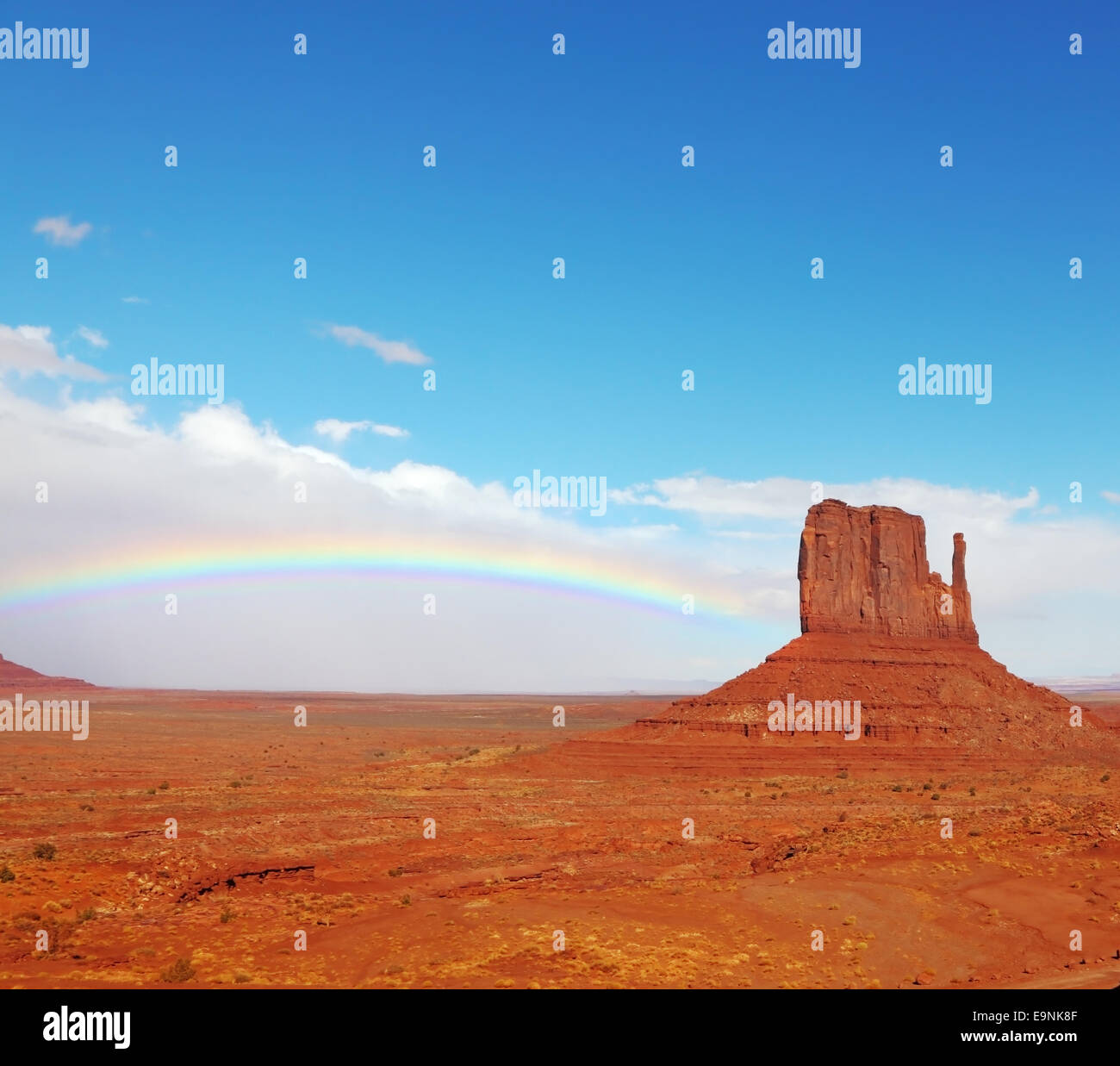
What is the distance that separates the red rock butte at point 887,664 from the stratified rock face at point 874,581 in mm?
104

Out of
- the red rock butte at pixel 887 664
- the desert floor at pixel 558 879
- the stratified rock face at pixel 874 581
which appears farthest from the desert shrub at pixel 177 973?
the stratified rock face at pixel 874 581

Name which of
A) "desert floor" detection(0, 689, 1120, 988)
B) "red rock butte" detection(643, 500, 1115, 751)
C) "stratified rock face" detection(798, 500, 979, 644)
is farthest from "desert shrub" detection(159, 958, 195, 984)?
"stratified rock face" detection(798, 500, 979, 644)

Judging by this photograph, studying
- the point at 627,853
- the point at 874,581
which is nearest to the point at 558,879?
the point at 627,853

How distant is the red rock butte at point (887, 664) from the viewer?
67000 mm

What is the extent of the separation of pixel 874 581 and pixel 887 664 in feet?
31.7

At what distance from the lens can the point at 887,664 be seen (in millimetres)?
73500

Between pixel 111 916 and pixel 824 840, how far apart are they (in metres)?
23.6

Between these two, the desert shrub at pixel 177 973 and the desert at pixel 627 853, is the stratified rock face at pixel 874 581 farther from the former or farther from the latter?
the desert shrub at pixel 177 973

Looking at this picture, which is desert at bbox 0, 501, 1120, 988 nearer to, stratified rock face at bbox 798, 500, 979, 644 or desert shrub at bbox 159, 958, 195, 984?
desert shrub at bbox 159, 958, 195, 984

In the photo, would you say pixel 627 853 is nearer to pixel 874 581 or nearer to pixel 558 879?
pixel 558 879

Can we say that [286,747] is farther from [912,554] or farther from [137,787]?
[912,554]

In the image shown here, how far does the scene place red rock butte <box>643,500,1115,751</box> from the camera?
220ft

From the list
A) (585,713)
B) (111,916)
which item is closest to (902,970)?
(111,916)

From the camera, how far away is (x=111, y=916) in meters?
22.0
